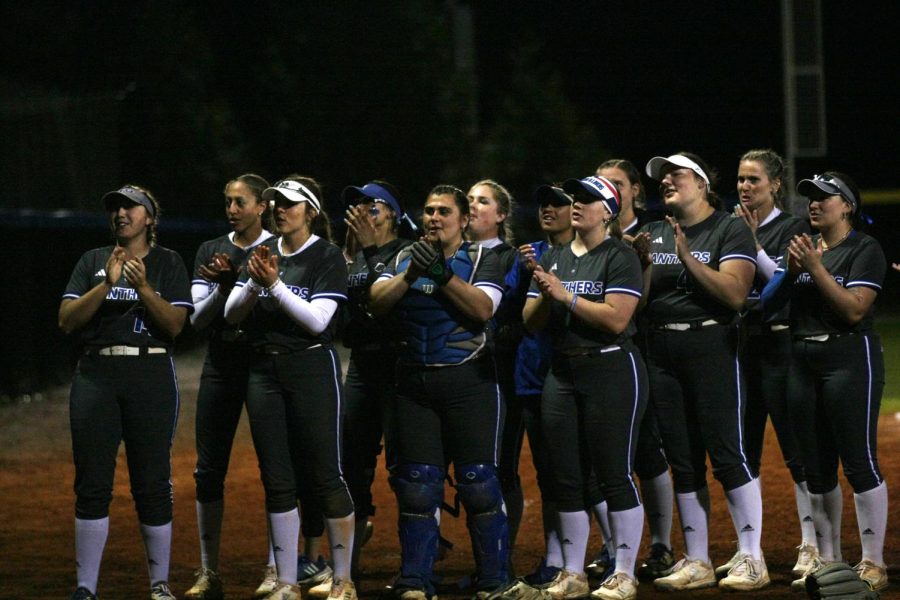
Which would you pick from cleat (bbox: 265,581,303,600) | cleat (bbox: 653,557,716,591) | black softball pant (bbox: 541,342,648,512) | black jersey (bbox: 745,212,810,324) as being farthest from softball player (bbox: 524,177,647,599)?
cleat (bbox: 265,581,303,600)

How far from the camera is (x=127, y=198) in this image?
19.7ft

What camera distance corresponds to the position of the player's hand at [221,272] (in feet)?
20.1

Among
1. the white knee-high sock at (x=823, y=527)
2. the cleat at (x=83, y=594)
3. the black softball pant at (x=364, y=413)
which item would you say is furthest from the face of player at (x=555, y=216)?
the cleat at (x=83, y=594)

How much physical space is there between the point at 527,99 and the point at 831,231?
21371 mm

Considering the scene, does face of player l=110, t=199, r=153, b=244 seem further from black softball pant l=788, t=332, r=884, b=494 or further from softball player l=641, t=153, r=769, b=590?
black softball pant l=788, t=332, r=884, b=494

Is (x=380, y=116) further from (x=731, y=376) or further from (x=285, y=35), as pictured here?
(x=731, y=376)

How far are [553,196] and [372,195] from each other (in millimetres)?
852

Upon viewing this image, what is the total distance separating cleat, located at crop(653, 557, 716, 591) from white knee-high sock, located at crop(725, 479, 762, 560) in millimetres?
196

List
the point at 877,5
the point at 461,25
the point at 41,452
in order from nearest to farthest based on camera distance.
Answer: the point at 41,452 < the point at 877,5 < the point at 461,25

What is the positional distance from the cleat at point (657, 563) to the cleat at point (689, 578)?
0.63ft

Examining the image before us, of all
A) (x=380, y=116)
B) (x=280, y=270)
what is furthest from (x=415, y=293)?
(x=380, y=116)

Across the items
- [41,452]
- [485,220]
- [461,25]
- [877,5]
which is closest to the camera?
[485,220]

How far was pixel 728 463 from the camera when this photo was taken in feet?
20.5

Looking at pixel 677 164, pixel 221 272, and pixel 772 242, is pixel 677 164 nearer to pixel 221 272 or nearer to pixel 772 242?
pixel 772 242
